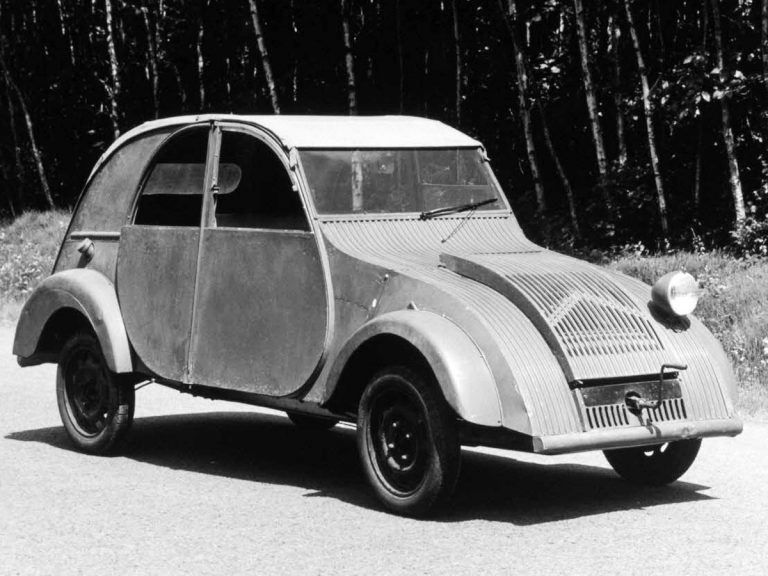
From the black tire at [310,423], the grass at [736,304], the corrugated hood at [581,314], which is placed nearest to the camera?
the corrugated hood at [581,314]

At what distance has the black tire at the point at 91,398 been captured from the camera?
850 cm

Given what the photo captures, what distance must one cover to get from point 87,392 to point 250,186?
1.82 metres

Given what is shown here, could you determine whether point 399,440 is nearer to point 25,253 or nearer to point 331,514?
point 331,514

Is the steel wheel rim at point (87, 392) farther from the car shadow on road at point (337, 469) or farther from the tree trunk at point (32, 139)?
the tree trunk at point (32, 139)

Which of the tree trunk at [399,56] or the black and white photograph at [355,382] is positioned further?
the tree trunk at [399,56]

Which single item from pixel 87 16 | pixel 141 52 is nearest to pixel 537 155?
pixel 141 52

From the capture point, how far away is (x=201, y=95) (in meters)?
27.1

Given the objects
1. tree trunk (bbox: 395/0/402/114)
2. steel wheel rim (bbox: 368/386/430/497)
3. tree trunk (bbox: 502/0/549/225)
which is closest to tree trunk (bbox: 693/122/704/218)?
tree trunk (bbox: 502/0/549/225)

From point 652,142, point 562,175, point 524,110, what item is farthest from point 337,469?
point 524,110

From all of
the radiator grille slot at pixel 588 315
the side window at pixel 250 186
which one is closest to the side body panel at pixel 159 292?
the side window at pixel 250 186

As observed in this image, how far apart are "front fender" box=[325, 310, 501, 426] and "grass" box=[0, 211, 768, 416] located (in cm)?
425

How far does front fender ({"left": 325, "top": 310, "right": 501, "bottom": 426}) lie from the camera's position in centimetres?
634

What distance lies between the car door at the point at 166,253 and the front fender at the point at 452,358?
5.57ft

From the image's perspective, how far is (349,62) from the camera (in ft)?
72.8
